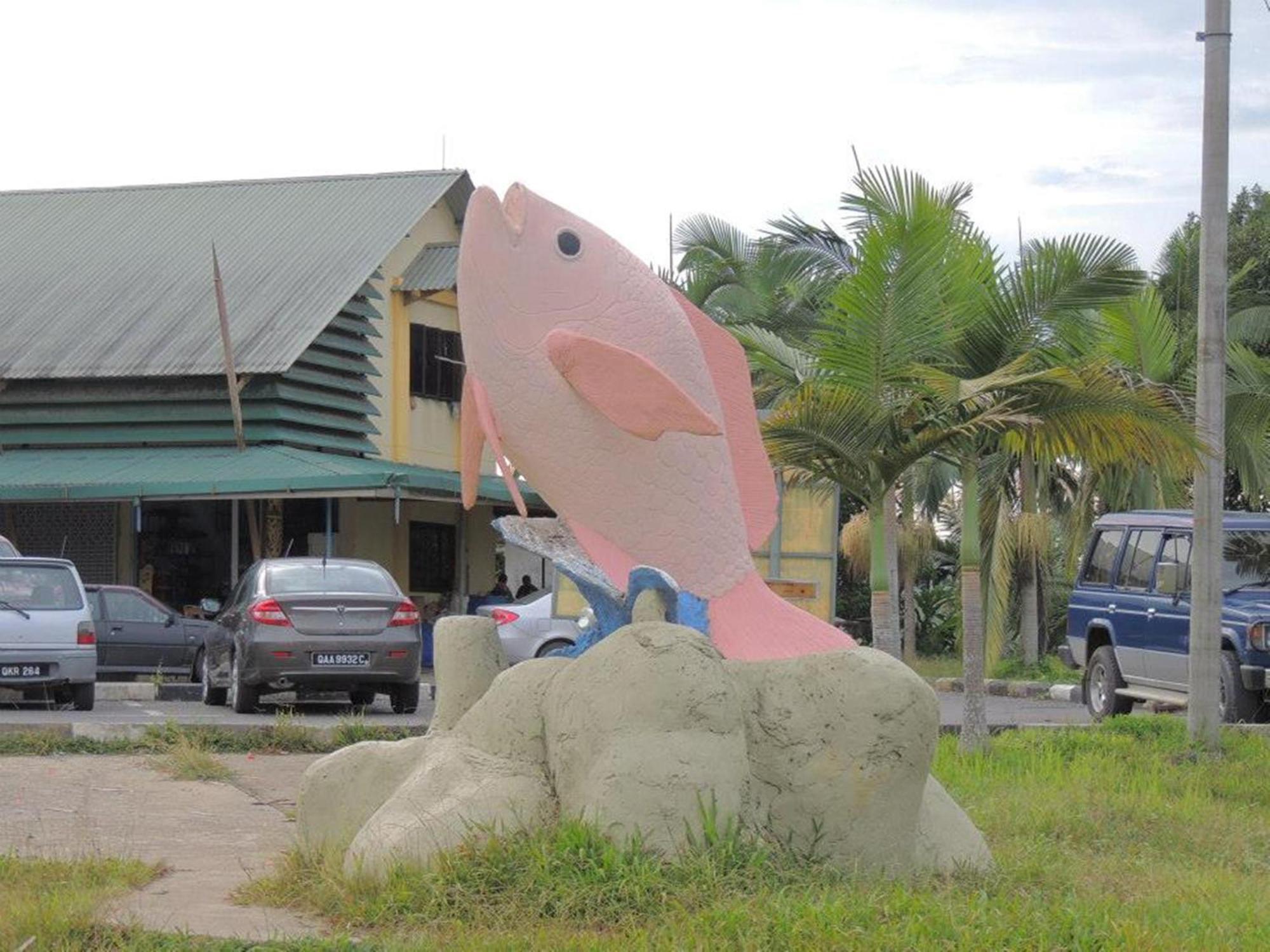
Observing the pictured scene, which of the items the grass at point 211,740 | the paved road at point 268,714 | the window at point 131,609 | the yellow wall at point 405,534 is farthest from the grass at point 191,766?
the yellow wall at point 405,534

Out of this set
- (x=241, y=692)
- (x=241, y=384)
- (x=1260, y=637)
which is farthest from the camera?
(x=241, y=384)

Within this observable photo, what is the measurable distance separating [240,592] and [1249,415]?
34.7ft

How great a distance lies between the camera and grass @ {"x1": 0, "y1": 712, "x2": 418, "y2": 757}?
14.0 metres

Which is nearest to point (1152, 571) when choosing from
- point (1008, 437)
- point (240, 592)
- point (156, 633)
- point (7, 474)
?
point (1008, 437)

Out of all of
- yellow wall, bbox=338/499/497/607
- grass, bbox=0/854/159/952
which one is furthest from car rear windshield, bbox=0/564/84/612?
grass, bbox=0/854/159/952

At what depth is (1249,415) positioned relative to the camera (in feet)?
66.8

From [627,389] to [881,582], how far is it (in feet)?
18.8

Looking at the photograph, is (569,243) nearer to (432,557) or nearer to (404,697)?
(404,697)

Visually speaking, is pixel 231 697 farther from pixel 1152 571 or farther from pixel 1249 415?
pixel 1249 415

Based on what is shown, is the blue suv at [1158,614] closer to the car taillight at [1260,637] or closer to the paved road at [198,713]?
the car taillight at [1260,637]

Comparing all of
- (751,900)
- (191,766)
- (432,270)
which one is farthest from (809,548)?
(751,900)

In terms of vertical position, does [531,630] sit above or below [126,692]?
above

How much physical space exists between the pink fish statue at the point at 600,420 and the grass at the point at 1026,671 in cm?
1719

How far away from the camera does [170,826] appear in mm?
10461
